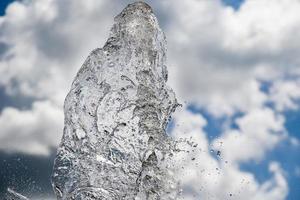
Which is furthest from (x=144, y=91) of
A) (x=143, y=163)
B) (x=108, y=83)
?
(x=143, y=163)

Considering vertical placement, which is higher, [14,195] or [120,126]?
[120,126]

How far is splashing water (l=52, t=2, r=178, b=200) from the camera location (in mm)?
15734

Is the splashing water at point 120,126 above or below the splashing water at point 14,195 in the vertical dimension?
above

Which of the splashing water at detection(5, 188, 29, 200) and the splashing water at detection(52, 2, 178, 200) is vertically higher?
the splashing water at detection(52, 2, 178, 200)

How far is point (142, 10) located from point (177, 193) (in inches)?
247

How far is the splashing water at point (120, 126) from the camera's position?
15.7 meters

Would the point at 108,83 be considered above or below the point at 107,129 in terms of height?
above

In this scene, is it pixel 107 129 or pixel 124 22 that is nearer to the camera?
pixel 107 129

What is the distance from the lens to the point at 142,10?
18.4m

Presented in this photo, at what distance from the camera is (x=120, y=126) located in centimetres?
1636

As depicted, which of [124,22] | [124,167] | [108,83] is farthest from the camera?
[124,22]

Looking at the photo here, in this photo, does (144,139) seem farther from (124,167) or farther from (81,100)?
(81,100)

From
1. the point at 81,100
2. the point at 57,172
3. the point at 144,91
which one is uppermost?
the point at 144,91

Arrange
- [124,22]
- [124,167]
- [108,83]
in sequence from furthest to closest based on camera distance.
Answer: [124,22] → [108,83] → [124,167]
